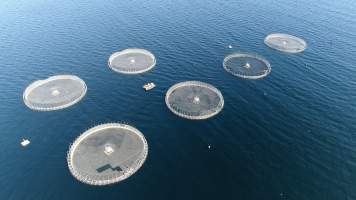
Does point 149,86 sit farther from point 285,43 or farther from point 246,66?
point 285,43

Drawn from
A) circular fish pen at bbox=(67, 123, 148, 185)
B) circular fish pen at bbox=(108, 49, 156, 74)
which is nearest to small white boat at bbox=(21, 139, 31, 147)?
circular fish pen at bbox=(67, 123, 148, 185)

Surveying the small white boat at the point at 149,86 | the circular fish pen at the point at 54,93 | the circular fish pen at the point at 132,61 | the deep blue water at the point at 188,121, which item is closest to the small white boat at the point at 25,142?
the deep blue water at the point at 188,121

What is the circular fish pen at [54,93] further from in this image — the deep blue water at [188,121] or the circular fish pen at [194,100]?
the circular fish pen at [194,100]

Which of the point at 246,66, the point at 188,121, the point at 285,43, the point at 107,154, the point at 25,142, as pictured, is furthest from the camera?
the point at 285,43

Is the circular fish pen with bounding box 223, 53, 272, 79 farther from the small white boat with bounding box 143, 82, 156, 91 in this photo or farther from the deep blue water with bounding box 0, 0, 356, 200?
the small white boat with bounding box 143, 82, 156, 91

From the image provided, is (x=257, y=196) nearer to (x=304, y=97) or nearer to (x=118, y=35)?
(x=304, y=97)

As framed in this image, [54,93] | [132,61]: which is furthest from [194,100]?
[54,93]

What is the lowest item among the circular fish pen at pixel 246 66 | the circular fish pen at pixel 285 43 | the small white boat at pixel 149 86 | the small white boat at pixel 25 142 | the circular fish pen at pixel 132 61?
the small white boat at pixel 25 142
